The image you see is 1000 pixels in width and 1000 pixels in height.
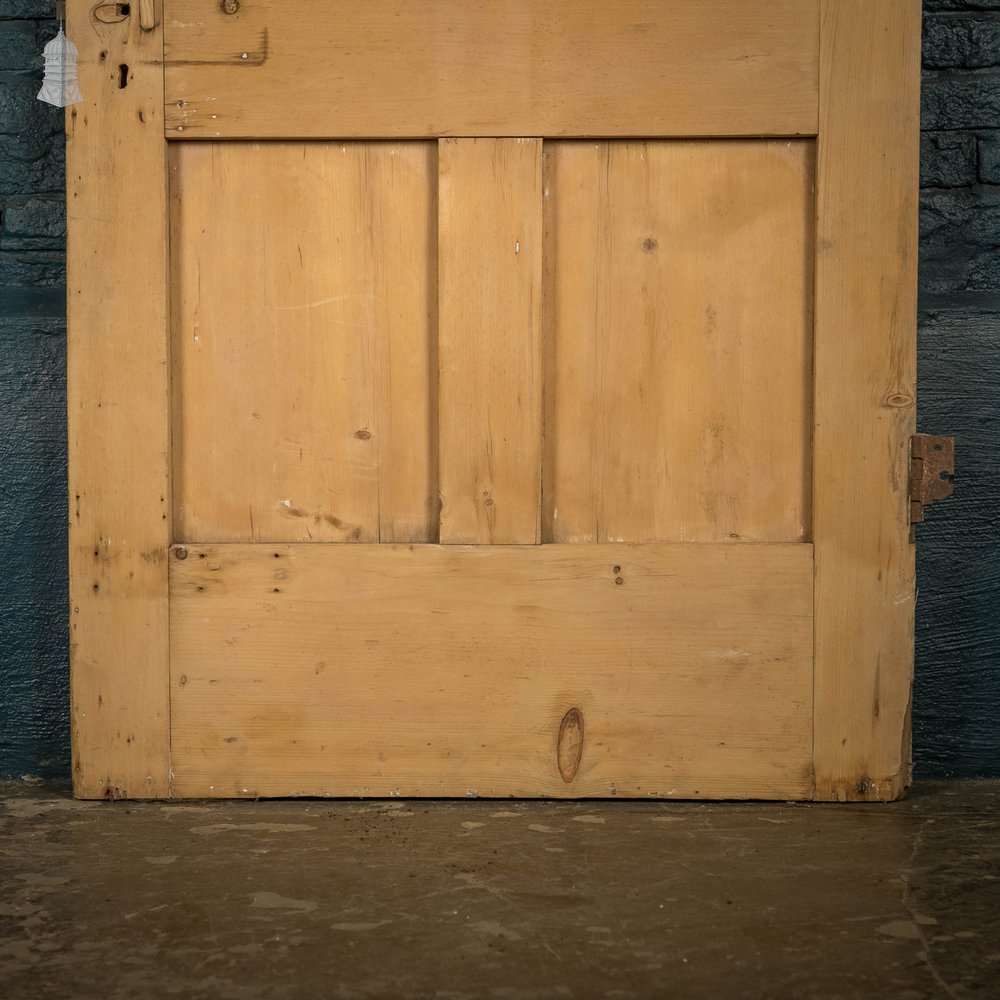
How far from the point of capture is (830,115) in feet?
7.20

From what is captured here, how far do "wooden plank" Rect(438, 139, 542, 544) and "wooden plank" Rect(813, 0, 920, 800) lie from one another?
0.54m

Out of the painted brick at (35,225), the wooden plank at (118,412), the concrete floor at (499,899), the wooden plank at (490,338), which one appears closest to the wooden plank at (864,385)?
the concrete floor at (499,899)

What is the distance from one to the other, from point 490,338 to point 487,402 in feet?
0.39

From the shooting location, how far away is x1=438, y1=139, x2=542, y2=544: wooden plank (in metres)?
2.20

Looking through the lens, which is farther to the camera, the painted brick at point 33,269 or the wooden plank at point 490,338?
the painted brick at point 33,269

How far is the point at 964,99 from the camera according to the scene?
2408 mm

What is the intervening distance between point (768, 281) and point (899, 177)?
0.30 metres

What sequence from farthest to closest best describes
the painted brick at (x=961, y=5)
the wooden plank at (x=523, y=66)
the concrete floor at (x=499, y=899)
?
the painted brick at (x=961, y=5) → the wooden plank at (x=523, y=66) → the concrete floor at (x=499, y=899)

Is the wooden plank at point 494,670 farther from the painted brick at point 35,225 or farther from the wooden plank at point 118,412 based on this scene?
the painted brick at point 35,225

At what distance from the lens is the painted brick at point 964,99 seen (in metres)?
2.40

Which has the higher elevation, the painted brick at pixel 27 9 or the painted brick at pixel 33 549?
the painted brick at pixel 27 9

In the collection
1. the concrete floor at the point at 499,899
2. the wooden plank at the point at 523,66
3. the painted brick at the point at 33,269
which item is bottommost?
the concrete floor at the point at 499,899

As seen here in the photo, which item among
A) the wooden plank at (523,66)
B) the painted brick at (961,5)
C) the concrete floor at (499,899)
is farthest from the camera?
the painted brick at (961,5)

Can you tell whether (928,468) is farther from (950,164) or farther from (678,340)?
(950,164)
